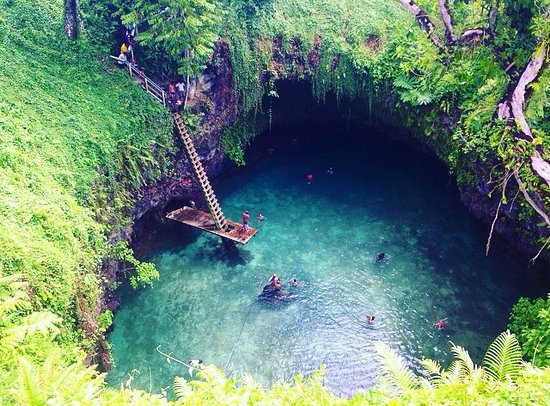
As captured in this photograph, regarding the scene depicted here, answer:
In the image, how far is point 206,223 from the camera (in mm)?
18703

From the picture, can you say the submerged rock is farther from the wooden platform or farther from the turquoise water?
the wooden platform

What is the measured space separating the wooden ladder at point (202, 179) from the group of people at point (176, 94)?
1.21 ft

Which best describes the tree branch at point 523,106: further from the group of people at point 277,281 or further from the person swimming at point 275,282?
the person swimming at point 275,282

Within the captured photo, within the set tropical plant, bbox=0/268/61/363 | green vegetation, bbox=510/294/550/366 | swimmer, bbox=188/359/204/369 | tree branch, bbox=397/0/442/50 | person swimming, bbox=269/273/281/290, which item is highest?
tree branch, bbox=397/0/442/50

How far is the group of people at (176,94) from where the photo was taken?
18844 millimetres

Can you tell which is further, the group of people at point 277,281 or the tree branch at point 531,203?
the group of people at point 277,281

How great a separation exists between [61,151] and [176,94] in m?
6.02

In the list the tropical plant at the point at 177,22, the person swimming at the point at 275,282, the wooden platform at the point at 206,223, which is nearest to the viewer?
the tropical plant at the point at 177,22

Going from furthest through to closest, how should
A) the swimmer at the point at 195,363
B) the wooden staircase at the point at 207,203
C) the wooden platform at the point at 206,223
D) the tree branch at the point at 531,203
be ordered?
the wooden staircase at the point at 207,203, the wooden platform at the point at 206,223, the tree branch at the point at 531,203, the swimmer at the point at 195,363

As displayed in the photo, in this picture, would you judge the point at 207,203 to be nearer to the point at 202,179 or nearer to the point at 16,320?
the point at 202,179

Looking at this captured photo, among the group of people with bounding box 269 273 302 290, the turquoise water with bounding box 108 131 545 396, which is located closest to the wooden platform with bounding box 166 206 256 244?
the turquoise water with bounding box 108 131 545 396

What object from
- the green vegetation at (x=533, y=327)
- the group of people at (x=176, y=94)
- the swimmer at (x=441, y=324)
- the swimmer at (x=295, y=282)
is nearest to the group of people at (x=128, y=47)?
the group of people at (x=176, y=94)

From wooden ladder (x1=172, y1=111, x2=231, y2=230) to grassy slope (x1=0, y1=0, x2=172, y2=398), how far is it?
2.01ft

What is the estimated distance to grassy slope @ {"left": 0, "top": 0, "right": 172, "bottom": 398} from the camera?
36.7 ft
